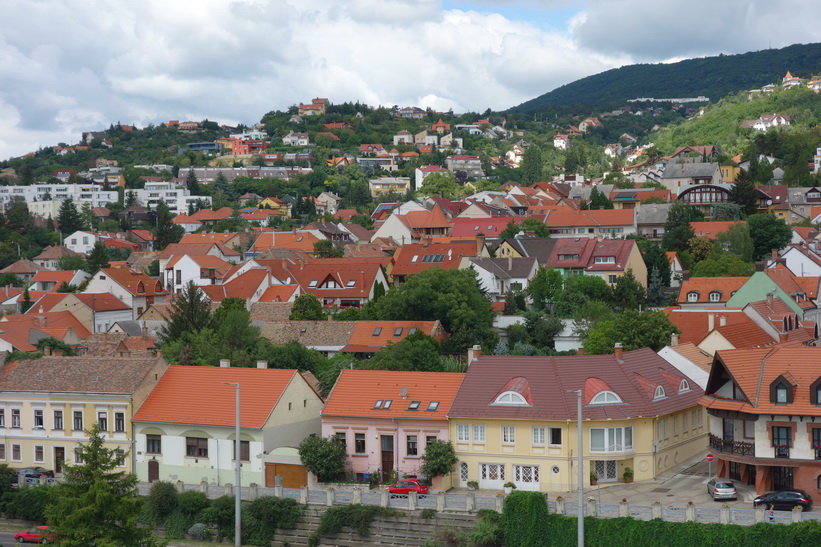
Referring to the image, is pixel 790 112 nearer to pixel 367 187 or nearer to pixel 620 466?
pixel 367 187

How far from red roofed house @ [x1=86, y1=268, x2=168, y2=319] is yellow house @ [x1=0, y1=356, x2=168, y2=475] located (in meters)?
42.4

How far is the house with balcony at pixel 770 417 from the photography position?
134 ft

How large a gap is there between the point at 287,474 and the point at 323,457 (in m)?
2.32

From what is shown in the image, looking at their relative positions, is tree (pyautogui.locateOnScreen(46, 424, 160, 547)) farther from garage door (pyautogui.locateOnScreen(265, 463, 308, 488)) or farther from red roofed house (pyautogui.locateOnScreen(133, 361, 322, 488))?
garage door (pyautogui.locateOnScreen(265, 463, 308, 488))

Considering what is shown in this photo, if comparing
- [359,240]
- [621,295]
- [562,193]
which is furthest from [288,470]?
[562,193]

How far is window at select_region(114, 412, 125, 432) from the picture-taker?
51.4 m

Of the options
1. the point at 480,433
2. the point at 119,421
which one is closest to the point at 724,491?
the point at 480,433

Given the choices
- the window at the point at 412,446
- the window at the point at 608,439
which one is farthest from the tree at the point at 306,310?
the window at the point at 608,439

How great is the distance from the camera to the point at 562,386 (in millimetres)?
45812

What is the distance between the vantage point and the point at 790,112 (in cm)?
17550

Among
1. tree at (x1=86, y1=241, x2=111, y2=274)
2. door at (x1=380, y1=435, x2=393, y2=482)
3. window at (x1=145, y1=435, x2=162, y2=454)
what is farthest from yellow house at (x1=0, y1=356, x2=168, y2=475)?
tree at (x1=86, y1=241, x2=111, y2=274)

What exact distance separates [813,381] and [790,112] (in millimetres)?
146193

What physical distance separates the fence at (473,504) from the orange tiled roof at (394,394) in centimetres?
425

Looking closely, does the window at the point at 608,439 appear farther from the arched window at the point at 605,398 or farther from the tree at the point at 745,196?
the tree at the point at 745,196
